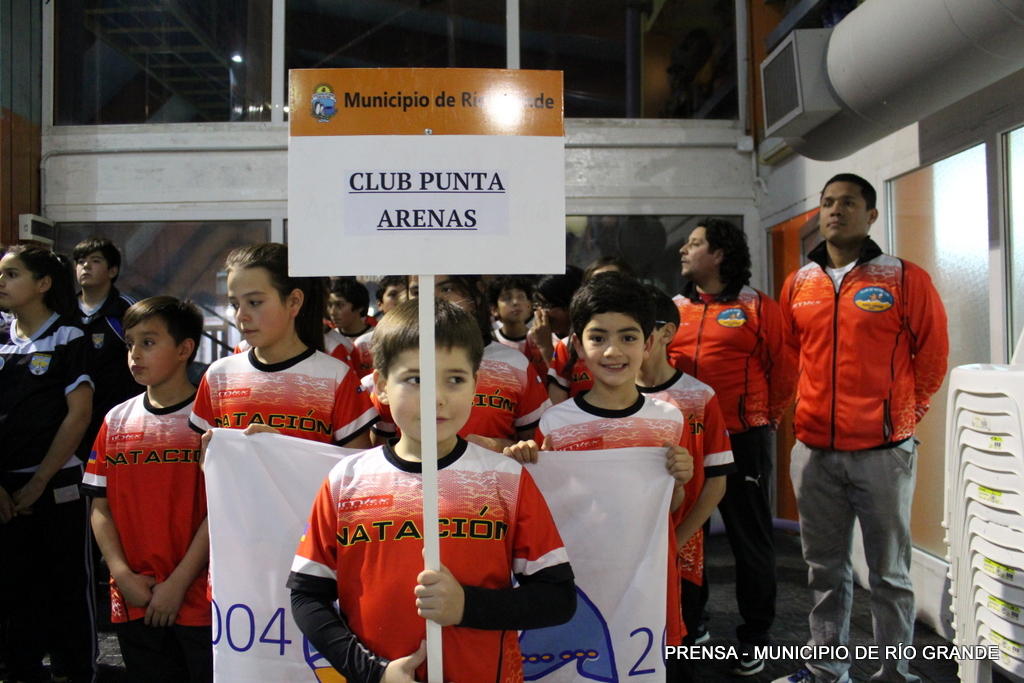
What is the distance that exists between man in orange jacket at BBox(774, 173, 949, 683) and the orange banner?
1.79 meters

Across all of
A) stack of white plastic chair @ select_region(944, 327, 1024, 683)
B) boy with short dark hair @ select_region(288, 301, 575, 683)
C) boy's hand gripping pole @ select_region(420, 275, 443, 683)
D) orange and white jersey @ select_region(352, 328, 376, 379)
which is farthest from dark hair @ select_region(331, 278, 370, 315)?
stack of white plastic chair @ select_region(944, 327, 1024, 683)

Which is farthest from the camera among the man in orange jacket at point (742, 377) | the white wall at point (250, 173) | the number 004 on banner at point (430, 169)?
the white wall at point (250, 173)

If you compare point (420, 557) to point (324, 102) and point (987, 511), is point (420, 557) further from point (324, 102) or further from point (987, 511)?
point (987, 511)

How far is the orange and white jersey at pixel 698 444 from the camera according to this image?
2.27m

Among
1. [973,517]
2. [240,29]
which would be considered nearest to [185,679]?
[973,517]

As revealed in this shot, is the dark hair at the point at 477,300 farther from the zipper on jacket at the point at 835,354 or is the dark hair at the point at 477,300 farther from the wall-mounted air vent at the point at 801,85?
the wall-mounted air vent at the point at 801,85

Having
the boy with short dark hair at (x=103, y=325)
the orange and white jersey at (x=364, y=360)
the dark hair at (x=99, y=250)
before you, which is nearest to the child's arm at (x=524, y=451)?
the orange and white jersey at (x=364, y=360)

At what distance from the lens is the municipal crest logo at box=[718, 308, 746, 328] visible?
10.3ft

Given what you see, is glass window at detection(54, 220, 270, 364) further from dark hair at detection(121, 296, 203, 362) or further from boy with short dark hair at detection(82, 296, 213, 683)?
boy with short dark hair at detection(82, 296, 213, 683)

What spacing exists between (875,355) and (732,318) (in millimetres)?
617

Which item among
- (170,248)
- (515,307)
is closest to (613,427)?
(515,307)

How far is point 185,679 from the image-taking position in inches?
86.3

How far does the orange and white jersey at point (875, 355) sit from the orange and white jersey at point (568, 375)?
0.89 meters

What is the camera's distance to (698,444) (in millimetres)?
2270
